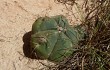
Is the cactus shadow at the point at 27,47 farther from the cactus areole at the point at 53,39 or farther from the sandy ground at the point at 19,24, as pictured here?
the cactus areole at the point at 53,39

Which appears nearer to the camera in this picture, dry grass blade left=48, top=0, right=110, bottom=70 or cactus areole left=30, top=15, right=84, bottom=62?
cactus areole left=30, top=15, right=84, bottom=62

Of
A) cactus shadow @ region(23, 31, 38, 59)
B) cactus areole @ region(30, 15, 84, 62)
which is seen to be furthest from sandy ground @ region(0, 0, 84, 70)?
cactus areole @ region(30, 15, 84, 62)

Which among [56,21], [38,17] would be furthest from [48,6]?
[56,21]

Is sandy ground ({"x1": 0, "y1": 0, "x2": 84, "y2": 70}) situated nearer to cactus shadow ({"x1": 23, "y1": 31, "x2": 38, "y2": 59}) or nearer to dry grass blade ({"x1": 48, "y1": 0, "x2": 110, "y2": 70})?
cactus shadow ({"x1": 23, "y1": 31, "x2": 38, "y2": 59})

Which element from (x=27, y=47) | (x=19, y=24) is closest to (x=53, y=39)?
(x=27, y=47)

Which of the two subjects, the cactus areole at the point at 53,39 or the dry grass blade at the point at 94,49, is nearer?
the cactus areole at the point at 53,39

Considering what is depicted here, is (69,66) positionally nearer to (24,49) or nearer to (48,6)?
(24,49)

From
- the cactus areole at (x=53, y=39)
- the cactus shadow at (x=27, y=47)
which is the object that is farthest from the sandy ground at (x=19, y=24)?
the cactus areole at (x=53, y=39)
